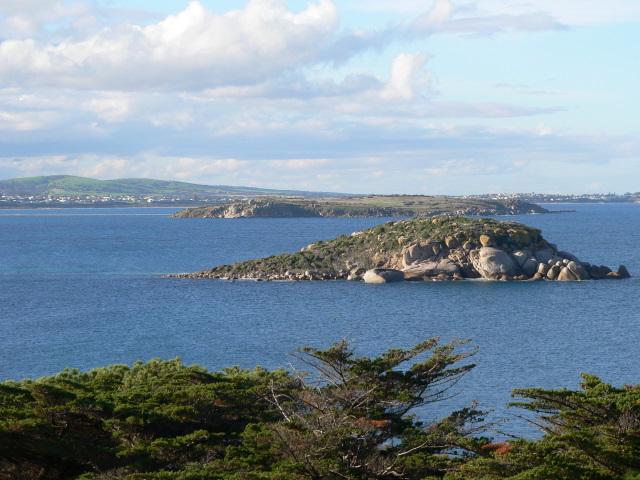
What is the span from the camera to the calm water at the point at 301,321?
49781 millimetres

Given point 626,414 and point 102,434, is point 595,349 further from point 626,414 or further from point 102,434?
point 102,434

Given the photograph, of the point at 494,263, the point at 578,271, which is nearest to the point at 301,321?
the point at 494,263

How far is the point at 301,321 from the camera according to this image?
6519cm

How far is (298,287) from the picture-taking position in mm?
85375

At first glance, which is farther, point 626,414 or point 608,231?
point 608,231

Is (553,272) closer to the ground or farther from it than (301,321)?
farther from it

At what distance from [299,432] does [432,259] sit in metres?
65.6

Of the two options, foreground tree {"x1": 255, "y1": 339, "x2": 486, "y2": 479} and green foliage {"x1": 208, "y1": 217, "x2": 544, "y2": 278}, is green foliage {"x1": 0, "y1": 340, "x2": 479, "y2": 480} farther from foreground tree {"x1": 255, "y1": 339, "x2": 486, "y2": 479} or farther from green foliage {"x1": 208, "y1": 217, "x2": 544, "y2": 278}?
green foliage {"x1": 208, "y1": 217, "x2": 544, "y2": 278}

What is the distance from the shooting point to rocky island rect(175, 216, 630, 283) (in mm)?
86938

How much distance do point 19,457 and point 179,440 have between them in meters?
3.86

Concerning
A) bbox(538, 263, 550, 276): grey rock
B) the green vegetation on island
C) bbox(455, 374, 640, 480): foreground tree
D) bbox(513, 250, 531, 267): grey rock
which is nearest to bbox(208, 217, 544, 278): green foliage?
bbox(513, 250, 531, 267): grey rock

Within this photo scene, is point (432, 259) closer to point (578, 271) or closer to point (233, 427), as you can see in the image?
point (578, 271)

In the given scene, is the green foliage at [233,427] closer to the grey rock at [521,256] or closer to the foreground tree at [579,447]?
the foreground tree at [579,447]

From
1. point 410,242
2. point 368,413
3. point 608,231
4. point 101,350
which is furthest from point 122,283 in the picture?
point 608,231
